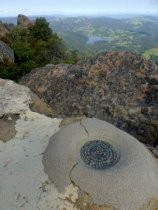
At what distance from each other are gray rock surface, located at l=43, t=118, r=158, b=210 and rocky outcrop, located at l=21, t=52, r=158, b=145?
3909mm

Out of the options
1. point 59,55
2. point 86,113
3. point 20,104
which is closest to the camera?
point 20,104

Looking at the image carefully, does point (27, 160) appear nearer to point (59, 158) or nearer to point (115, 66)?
point (59, 158)

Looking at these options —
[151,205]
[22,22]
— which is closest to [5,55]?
[22,22]

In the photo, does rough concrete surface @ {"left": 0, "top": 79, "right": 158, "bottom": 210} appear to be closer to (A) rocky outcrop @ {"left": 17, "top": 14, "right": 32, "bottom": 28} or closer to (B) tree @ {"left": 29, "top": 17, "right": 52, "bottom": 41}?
(B) tree @ {"left": 29, "top": 17, "right": 52, "bottom": 41}

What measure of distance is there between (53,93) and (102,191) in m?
8.80

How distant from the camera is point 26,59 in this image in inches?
1190

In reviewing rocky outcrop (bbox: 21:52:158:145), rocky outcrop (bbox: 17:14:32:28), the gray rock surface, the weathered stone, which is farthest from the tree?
the weathered stone

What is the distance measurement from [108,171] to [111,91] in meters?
7.27

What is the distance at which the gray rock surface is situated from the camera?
1015 centimetres

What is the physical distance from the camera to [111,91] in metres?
17.4

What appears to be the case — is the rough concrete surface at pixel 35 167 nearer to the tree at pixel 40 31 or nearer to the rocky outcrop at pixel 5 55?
the rocky outcrop at pixel 5 55

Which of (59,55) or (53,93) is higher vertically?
(53,93)

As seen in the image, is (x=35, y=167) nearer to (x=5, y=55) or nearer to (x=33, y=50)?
(x=5, y=55)

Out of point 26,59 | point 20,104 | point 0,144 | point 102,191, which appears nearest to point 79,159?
point 102,191
